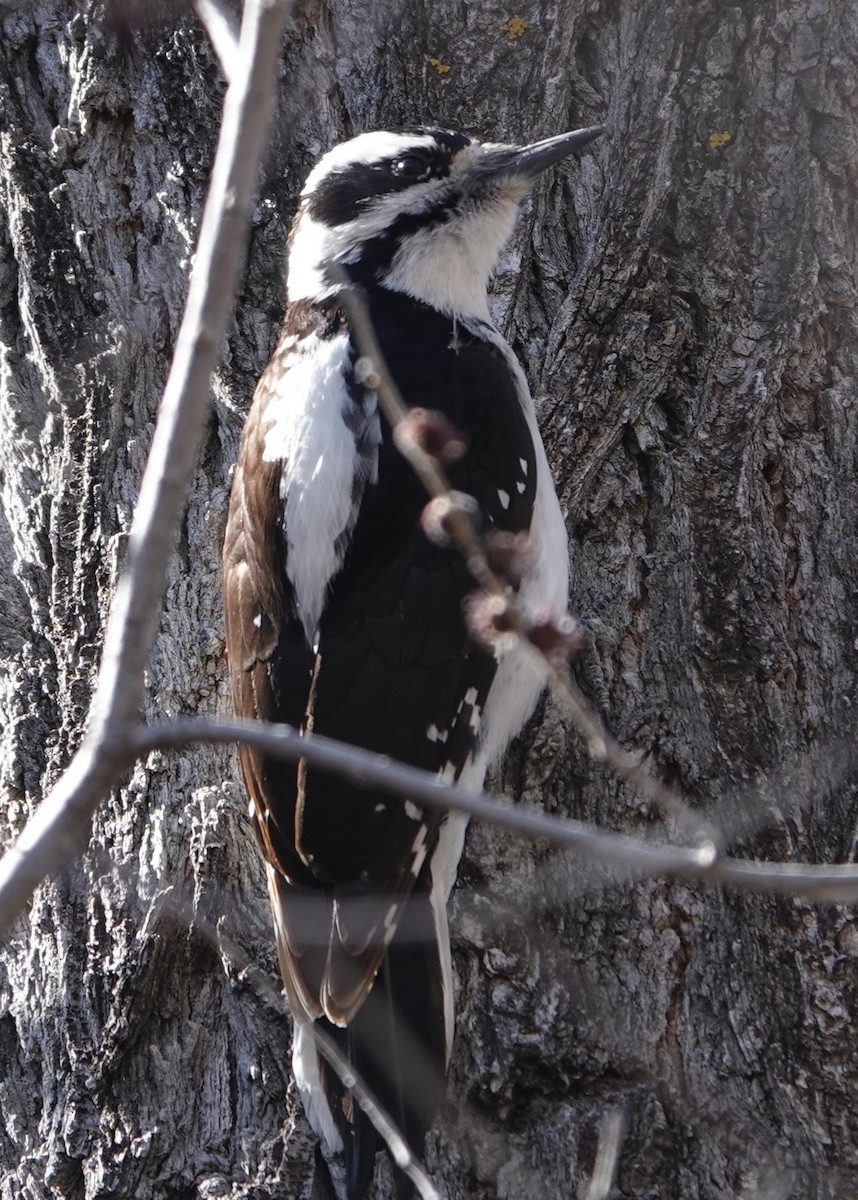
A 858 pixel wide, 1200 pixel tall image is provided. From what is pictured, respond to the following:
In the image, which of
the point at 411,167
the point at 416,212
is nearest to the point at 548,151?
the point at 411,167

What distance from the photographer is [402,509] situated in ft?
9.09

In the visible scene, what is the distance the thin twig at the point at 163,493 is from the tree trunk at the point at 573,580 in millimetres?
1298

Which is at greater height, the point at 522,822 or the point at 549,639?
the point at 549,639

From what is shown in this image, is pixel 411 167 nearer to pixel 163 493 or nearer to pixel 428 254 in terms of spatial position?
pixel 428 254

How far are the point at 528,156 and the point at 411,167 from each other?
1.00 feet

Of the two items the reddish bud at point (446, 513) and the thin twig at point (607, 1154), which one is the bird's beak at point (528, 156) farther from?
the thin twig at point (607, 1154)

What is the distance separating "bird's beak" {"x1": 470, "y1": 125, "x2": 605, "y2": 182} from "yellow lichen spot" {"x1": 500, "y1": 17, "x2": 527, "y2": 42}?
236 millimetres

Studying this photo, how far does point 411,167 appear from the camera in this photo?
3.09 m

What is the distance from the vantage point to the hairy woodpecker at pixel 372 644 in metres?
2.55

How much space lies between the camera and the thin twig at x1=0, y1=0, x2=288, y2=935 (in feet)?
4.49

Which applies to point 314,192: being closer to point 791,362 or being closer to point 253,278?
point 253,278

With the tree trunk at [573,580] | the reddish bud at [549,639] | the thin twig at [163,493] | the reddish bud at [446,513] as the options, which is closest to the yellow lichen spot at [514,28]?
the tree trunk at [573,580]

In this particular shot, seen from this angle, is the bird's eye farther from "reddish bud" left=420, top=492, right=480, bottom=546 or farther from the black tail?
"reddish bud" left=420, top=492, right=480, bottom=546

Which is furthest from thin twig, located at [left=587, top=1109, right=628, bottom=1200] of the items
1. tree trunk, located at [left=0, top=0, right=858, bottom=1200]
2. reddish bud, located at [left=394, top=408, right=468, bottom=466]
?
reddish bud, located at [left=394, top=408, right=468, bottom=466]
